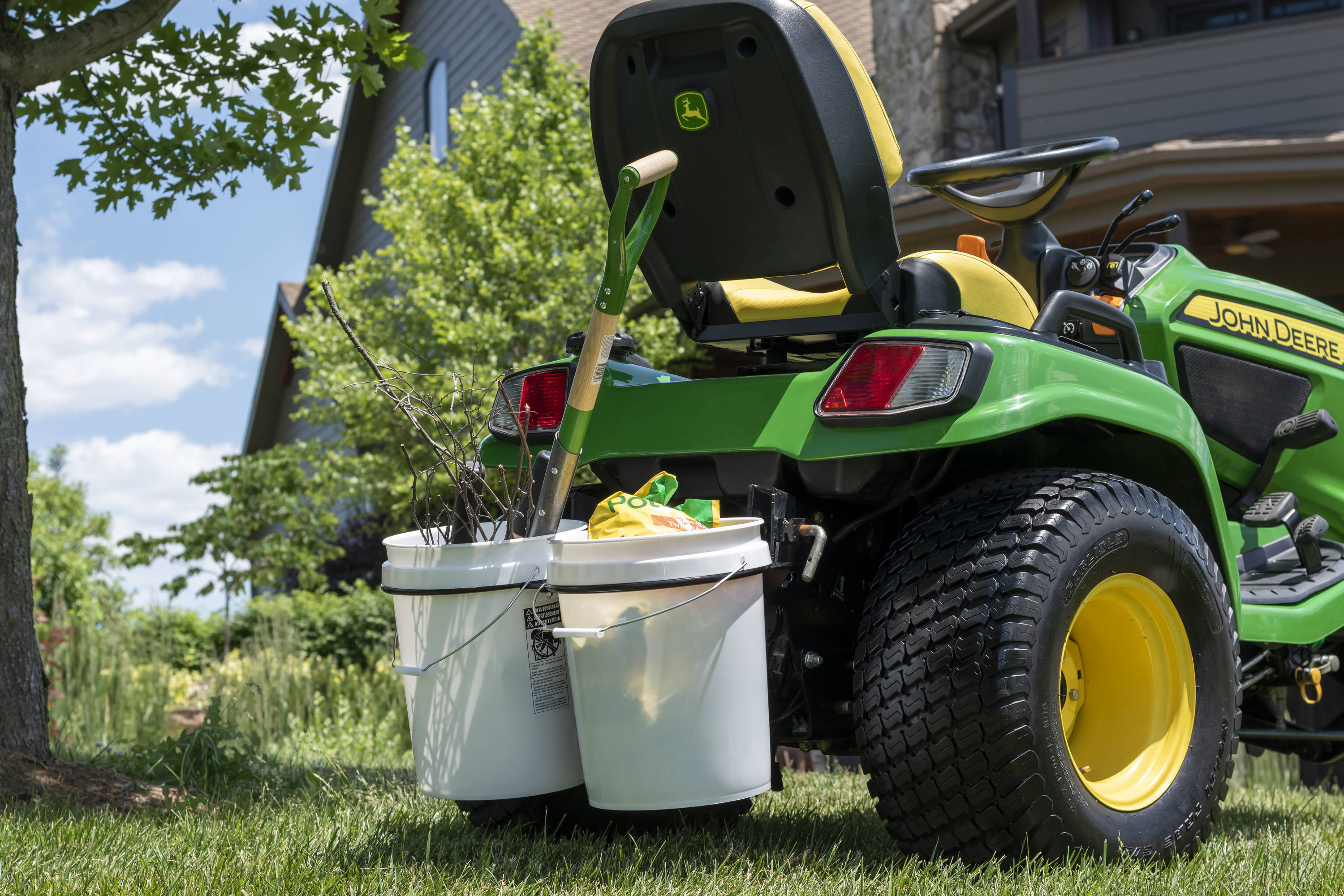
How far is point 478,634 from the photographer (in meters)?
2.13

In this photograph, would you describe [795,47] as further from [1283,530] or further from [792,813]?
[1283,530]

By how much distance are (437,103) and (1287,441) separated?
1492 centimetres

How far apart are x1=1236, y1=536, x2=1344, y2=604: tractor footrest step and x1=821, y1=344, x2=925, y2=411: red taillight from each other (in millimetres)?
1328

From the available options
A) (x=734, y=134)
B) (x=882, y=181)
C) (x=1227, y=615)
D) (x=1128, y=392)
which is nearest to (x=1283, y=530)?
(x=1227, y=615)

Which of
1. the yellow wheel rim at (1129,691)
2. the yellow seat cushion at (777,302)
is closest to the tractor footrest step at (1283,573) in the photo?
the yellow wheel rim at (1129,691)

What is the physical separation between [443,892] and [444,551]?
591mm

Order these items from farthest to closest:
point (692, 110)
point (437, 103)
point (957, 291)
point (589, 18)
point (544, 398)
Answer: point (437, 103), point (589, 18), point (544, 398), point (957, 291), point (692, 110)

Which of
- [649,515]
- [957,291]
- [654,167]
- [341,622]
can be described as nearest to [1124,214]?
[957,291]

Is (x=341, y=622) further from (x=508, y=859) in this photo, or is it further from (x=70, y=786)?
(x=508, y=859)

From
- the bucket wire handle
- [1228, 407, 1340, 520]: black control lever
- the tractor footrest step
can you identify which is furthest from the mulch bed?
[1228, 407, 1340, 520]: black control lever

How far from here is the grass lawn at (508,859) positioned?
2033mm

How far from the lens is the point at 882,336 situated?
7.36ft

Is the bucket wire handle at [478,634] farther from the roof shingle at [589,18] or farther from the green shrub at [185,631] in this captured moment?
the roof shingle at [589,18]

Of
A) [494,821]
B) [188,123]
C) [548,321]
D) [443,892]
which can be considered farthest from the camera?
[548,321]
